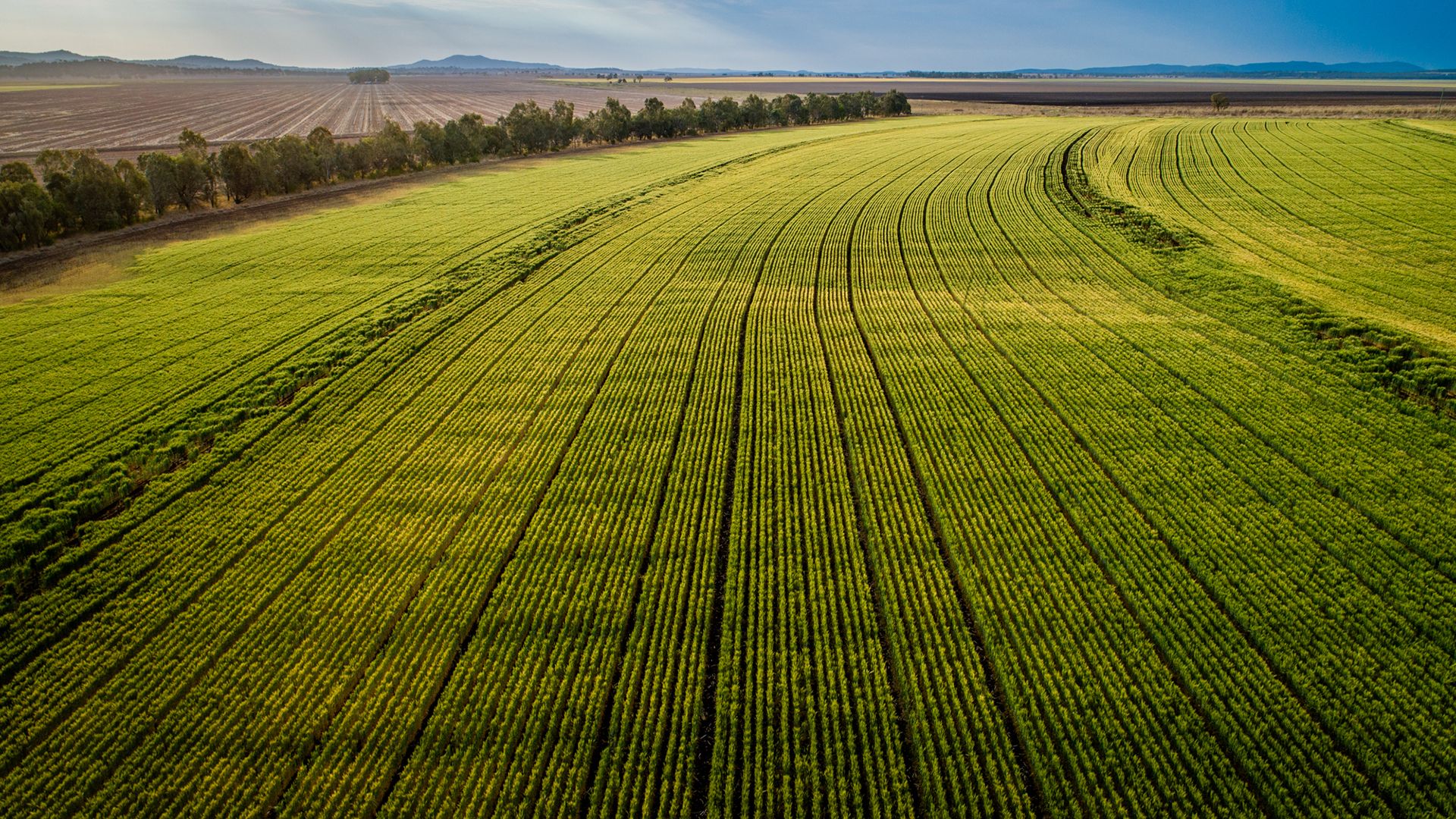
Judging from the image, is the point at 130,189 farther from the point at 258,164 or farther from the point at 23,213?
the point at 258,164

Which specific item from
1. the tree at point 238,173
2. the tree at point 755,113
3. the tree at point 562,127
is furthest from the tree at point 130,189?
the tree at point 755,113

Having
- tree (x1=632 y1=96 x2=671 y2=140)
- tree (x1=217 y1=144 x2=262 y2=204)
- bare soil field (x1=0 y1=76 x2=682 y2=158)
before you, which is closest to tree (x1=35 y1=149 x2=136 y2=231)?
tree (x1=217 y1=144 x2=262 y2=204)

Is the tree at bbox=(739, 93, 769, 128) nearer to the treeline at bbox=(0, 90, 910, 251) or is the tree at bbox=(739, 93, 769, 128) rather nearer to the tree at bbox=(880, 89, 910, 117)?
the treeline at bbox=(0, 90, 910, 251)

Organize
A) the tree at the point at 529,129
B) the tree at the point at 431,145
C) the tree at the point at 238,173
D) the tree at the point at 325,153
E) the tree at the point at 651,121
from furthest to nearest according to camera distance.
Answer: the tree at the point at 651,121
the tree at the point at 529,129
the tree at the point at 431,145
the tree at the point at 325,153
the tree at the point at 238,173

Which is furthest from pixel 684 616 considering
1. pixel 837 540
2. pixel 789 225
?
pixel 789 225

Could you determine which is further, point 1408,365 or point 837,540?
point 1408,365

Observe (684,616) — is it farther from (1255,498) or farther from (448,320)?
(448,320)

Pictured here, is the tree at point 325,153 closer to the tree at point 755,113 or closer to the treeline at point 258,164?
the treeline at point 258,164
